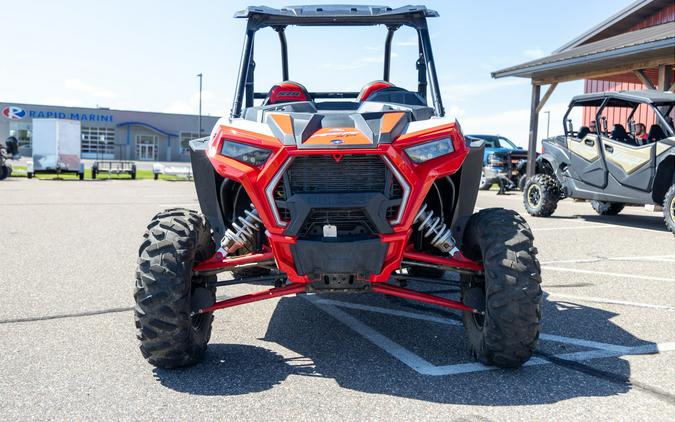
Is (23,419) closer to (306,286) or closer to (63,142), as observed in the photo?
(306,286)

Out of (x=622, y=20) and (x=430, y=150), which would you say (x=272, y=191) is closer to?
(x=430, y=150)

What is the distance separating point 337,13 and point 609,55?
12245 millimetres

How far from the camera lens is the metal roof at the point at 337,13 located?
489 centimetres

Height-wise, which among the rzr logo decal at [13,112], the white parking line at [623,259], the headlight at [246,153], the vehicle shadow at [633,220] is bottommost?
the white parking line at [623,259]

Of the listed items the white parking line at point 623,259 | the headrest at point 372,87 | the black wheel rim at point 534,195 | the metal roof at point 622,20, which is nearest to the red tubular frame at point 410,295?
the headrest at point 372,87

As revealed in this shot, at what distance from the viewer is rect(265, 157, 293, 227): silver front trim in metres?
3.28

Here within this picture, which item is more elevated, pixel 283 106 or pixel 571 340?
pixel 283 106

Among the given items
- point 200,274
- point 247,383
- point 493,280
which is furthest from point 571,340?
point 200,274

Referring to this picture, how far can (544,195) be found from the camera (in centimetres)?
1252

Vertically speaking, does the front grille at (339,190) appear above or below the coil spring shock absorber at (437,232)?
above

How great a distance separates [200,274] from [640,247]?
279 inches

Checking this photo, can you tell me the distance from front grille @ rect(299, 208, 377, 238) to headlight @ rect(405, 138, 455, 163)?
415mm

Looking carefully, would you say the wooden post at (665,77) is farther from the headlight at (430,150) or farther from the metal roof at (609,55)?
the headlight at (430,150)

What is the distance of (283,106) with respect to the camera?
13.8 feet
